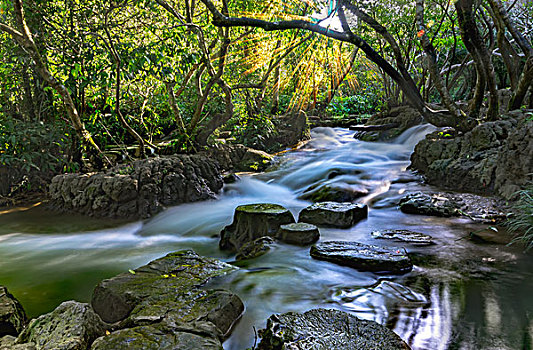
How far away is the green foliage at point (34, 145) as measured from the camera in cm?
716

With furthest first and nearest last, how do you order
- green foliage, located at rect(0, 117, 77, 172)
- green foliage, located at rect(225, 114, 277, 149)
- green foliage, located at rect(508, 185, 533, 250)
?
green foliage, located at rect(225, 114, 277, 149) < green foliage, located at rect(0, 117, 77, 172) < green foliage, located at rect(508, 185, 533, 250)

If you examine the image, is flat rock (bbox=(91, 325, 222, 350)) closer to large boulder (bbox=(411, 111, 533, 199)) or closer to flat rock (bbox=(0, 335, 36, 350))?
flat rock (bbox=(0, 335, 36, 350))

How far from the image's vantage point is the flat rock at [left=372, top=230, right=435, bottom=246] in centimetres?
414

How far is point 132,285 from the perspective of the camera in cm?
298

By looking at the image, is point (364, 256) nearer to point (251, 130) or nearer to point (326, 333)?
point (326, 333)

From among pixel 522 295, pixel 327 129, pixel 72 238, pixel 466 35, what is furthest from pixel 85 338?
pixel 327 129

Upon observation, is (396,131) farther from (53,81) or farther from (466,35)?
(53,81)

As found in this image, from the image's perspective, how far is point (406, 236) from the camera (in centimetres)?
437

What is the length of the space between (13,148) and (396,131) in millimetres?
10929

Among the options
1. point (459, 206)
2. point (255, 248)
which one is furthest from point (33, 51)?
point (459, 206)

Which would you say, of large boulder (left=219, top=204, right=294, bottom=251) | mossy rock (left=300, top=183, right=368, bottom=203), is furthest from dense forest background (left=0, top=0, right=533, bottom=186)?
large boulder (left=219, top=204, right=294, bottom=251)

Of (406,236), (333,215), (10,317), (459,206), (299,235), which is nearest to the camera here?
(10,317)

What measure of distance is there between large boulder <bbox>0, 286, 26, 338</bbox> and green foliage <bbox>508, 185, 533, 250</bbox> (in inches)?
187

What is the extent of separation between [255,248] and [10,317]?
234 cm
